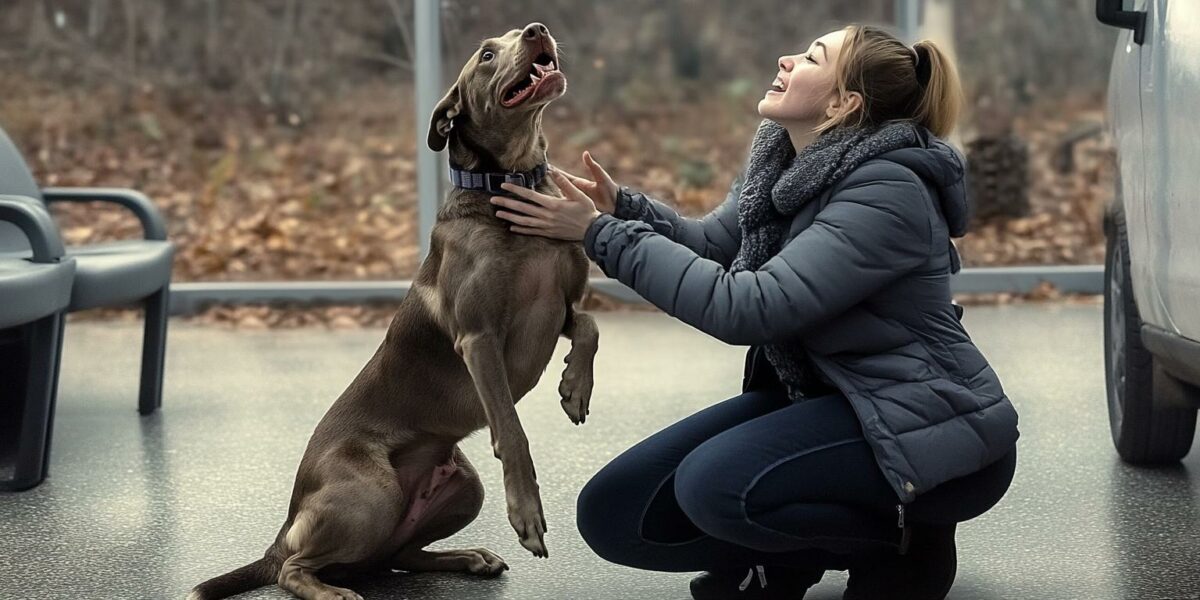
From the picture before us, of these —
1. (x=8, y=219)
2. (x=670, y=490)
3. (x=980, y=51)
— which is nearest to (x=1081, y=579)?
(x=670, y=490)

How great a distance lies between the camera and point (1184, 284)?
8.73 ft

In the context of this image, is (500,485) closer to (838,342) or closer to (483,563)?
(483,563)

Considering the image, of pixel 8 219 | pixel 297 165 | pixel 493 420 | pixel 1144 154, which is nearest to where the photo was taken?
pixel 493 420

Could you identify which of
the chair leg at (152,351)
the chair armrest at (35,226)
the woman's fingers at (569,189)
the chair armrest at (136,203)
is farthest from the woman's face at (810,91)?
the chair armrest at (136,203)

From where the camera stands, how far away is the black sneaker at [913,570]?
2428mm

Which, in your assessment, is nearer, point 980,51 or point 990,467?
point 990,467

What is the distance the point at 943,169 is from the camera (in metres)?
2.32

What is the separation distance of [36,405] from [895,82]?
91.3 inches

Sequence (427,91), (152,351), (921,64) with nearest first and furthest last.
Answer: (921,64), (152,351), (427,91)

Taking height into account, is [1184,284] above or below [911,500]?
above

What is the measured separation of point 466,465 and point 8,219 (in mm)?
1645

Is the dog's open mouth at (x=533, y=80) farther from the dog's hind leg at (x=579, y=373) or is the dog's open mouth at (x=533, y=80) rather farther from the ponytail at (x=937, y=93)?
the ponytail at (x=937, y=93)

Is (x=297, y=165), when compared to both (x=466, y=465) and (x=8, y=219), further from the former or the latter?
(x=466, y=465)

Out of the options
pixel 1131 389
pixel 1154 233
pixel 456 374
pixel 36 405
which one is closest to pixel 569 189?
pixel 456 374
